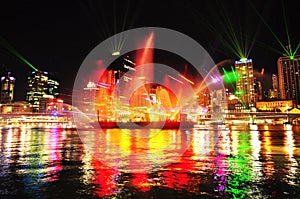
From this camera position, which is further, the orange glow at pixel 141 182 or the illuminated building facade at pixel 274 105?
the illuminated building facade at pixel 274 105

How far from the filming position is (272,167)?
11078mm

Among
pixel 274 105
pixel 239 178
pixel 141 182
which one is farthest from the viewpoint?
pixel 274 105

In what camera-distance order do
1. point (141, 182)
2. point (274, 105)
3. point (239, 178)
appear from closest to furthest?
point (141, 182), point (239, 178), point (274, 105)

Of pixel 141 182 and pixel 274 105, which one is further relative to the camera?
pixel 274 105

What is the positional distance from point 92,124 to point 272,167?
376 ft

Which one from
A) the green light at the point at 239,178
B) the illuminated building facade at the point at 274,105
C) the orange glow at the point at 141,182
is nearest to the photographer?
the green light at the point at 239,178

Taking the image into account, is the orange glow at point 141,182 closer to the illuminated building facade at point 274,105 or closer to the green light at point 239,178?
the green light at point 239,178

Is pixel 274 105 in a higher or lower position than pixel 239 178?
higher

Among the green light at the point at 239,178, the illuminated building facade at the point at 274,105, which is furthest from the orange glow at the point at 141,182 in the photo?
the illuminated building facade at the point at 274,105

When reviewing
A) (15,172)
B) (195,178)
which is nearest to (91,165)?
(15,172)

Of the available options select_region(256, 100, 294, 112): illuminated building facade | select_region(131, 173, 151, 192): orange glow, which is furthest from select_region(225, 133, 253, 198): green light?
select_region(256, 100, 294, 112): illuminated building facade

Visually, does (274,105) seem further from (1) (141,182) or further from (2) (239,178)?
(1) (141,182)

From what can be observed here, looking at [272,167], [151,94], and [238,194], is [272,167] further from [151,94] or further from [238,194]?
[151,94]

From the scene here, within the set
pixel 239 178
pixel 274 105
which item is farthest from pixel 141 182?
pixel 274 105
